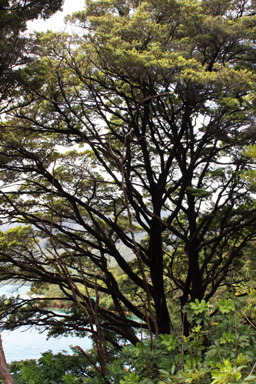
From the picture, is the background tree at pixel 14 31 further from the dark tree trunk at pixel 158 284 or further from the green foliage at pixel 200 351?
the green foliage at pixel 200 351

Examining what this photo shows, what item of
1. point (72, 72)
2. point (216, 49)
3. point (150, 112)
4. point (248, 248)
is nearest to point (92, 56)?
point (72, 72)

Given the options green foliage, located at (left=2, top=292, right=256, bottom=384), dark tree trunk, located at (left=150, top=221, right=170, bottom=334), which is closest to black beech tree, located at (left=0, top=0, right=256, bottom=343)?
dark tree trunk, located at (left=150, top=221, right=170, bottom=334)

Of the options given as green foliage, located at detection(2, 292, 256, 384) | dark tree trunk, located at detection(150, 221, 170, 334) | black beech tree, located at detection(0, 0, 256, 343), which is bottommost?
green foliage, located at detection(2, 292, 256, 384)

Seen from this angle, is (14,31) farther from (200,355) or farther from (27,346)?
(27,346)

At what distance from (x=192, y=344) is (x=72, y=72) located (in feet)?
14.9

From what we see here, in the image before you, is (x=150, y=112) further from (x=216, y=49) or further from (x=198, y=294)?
(x=198, y=294)

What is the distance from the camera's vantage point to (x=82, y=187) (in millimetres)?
6766

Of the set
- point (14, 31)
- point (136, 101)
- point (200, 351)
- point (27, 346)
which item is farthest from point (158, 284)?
point (27, 346)

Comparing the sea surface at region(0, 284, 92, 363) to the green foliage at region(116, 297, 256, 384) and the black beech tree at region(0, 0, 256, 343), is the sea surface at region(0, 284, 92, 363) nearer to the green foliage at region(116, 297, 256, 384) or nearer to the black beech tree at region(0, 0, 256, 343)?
the black beech tree at region(0, 0, 256, 343)

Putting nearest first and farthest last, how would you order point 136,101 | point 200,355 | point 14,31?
point 200,355 → point 14,31 → point 136,101

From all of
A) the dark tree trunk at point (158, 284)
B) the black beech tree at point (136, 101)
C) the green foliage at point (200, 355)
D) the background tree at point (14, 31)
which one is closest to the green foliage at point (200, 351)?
the green foliage at point (200, 355)

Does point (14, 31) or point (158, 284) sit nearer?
point (14, 31)

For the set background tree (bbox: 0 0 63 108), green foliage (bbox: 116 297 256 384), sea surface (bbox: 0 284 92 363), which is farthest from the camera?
sea surface (bbox: 0 284 92 363)

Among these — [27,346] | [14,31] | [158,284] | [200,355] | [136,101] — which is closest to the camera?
[200,355]
